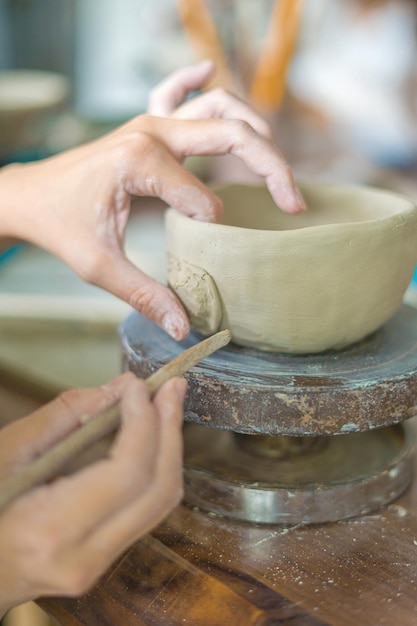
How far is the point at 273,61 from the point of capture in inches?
166

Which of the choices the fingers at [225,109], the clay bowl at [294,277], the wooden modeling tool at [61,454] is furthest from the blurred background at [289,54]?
Answer: the wooden modeling tool at [61,454]

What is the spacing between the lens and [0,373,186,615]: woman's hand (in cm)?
57

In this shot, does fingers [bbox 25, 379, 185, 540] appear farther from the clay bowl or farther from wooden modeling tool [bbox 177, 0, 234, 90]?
wooden modeling tool [bbox 177, 0, 234, 90]

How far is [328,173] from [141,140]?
349 centimetres

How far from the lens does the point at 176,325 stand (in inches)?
35.5

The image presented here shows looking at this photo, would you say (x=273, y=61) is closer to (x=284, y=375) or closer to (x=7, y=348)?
(x=7, y=348)

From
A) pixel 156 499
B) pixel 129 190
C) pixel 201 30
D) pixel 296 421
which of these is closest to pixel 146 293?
pixel 129 190

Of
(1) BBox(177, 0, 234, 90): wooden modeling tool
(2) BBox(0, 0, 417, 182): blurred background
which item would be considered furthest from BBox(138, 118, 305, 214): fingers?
(1) BBox(177, 0, 234, 90): wooden modeling tool

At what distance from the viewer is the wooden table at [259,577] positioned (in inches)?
29.2

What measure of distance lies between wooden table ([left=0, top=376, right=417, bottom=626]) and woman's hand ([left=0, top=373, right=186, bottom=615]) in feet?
0.56

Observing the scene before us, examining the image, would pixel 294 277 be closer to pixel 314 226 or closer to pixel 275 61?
pixel 314 226

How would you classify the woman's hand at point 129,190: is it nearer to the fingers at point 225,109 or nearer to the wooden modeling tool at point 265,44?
the fingers at point 225,109

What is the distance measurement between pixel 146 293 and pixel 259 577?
1.19ft

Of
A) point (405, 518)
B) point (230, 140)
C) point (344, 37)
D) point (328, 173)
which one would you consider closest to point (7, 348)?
point (230, 140)
